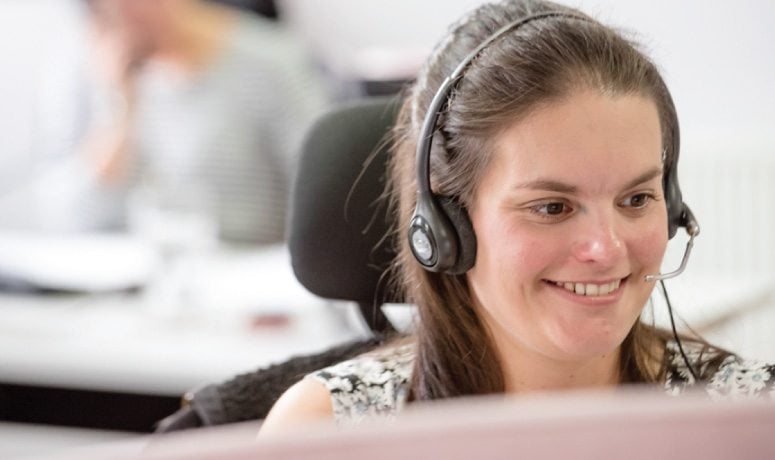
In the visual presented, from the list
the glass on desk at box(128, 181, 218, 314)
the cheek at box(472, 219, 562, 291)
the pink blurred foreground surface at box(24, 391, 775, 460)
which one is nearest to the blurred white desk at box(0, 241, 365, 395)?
the glass on desk at box(128, 181, 218, 314)

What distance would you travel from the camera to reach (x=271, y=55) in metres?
2.69

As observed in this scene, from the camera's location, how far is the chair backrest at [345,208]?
1.15 meters

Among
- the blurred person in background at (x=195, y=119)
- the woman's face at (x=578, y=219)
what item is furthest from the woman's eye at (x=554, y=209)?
the blurred person in background at (x=195, y=119)

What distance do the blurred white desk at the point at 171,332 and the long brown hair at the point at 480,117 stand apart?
86 cm

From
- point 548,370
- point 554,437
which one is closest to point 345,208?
point 548,370

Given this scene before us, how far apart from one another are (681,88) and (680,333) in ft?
5.20

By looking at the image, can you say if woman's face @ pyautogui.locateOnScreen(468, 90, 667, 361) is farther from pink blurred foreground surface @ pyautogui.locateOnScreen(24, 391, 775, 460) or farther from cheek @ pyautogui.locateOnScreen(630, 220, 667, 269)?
pink blurred foreground surface @ pyautogui.locateOnScreen(24, 391, 775, 460)

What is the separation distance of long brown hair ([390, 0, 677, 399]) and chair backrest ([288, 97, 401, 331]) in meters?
0.04

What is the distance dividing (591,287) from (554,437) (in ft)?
2.05

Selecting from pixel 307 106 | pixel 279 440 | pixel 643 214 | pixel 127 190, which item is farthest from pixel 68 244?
pixel 279 440

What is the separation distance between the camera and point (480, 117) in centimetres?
99

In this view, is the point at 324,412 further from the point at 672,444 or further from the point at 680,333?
the point at 672,444

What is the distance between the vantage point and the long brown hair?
38.5 inches

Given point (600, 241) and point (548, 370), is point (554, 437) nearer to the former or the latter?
point (600, 241)
